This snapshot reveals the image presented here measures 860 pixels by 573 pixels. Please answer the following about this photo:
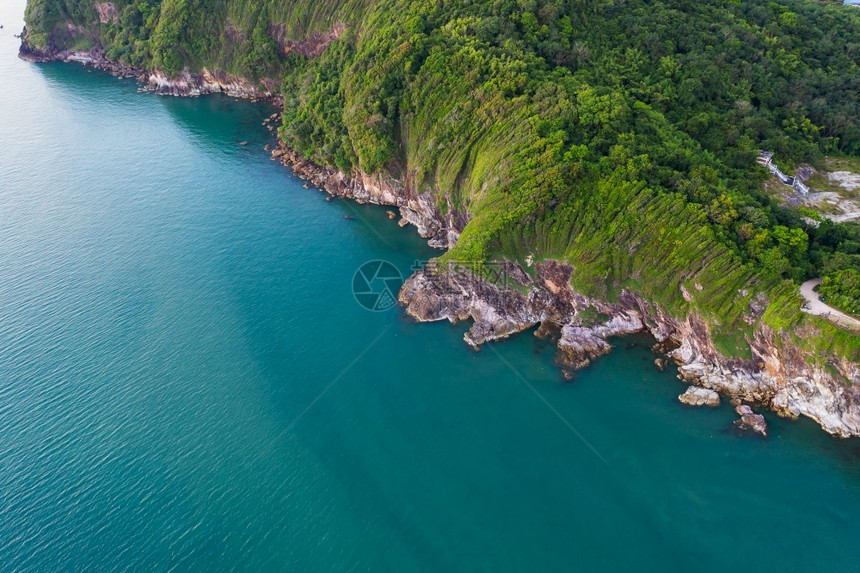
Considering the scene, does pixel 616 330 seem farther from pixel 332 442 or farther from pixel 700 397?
pixel 332 442

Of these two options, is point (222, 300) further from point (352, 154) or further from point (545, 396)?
point (545, 396)

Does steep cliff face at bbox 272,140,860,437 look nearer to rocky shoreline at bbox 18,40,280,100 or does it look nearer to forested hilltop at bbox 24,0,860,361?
forested hilltop at bbox 24,0,860,361

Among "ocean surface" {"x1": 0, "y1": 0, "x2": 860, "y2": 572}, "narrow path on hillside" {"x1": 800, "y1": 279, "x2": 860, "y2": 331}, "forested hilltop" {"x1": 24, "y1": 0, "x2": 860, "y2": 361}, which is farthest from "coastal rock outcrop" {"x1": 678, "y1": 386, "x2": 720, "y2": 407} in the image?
"narrow path on hillside" {"x1": 800, "y1": 279, "x2": 860, "y2": 331}

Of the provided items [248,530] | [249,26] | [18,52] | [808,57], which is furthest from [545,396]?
[18,52]

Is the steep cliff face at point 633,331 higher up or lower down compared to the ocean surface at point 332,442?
higher up

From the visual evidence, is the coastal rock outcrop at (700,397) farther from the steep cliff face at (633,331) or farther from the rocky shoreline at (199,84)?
the rocky shoreline at (199,84)

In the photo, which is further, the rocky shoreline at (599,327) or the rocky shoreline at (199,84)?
the rocky shoreline at (199,84)

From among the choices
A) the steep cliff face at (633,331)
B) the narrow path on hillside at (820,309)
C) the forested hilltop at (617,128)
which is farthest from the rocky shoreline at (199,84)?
the narrow path on hillside at (820,309)
